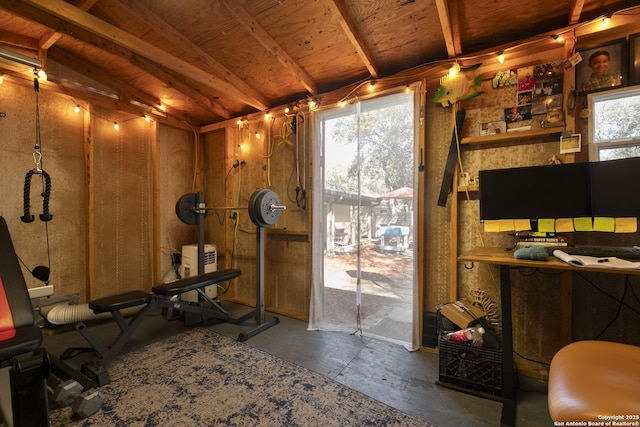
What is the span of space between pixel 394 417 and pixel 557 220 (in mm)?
1647

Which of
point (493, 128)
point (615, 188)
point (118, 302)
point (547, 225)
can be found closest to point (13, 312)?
point (118, 302)

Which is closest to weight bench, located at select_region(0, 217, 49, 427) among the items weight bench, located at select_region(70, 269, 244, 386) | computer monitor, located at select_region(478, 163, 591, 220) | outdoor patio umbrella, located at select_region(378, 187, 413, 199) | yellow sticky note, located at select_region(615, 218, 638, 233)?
weight bench, located at select_region(70, 269, 244, 386)

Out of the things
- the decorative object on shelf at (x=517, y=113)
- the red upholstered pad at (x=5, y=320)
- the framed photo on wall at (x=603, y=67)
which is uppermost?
the framed photo on wall at (x=603, y=67)

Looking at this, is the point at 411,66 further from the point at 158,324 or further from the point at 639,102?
the point at 158,324

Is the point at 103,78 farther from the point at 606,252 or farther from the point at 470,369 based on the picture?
the point at 606,252

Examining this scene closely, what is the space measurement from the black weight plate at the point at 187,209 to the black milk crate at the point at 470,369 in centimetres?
290

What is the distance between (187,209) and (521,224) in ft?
10.8

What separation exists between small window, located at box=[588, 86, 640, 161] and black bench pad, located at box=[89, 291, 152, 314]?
3515 mm

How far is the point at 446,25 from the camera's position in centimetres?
196

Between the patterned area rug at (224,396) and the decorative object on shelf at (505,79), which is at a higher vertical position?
the decorative object on shelf at (505,79)

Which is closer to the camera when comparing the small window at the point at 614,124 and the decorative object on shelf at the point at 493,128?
the small window at the point at 614,124

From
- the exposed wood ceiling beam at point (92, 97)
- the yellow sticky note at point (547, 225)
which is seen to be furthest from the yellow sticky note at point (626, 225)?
the exposed wood ceiling beam at point (92, 97)

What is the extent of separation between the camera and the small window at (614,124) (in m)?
1.75

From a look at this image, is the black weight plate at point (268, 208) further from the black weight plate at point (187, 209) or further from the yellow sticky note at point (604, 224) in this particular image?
the yellow sticky note at point (604, 224)
